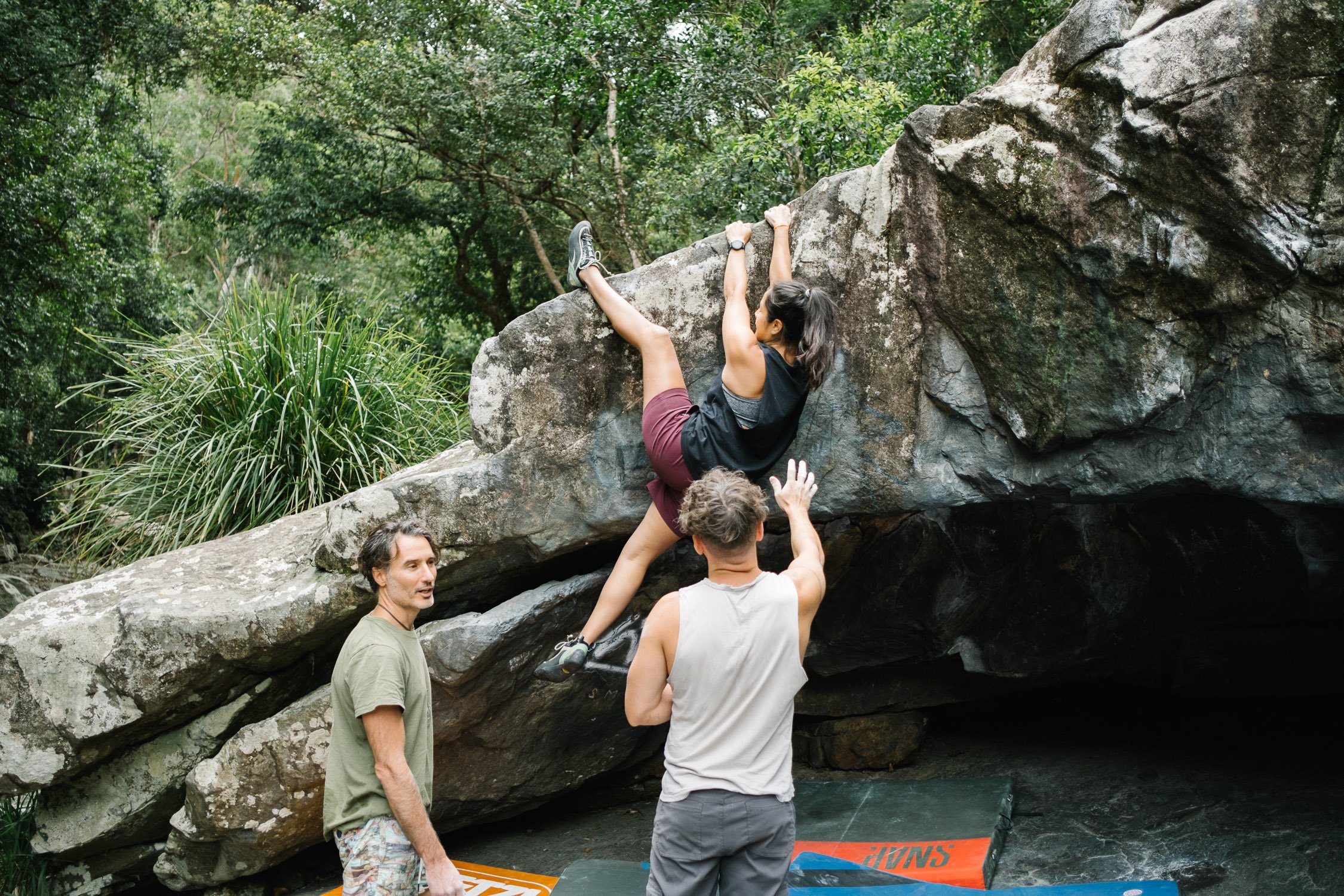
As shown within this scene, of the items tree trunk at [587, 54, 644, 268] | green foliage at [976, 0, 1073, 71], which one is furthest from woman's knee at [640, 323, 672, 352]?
green foliage at [976, 0, 1073, 71]

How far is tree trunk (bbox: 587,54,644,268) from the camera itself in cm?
912

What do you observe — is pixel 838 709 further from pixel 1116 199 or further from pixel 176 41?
pixel 176 41

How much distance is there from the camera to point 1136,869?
427cm

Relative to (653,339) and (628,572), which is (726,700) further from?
(653,339)

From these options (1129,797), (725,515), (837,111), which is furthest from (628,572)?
(837,111)

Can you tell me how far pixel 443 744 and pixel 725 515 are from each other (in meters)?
2.84

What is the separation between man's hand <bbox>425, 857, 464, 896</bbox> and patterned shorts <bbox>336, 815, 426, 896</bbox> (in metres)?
0.11

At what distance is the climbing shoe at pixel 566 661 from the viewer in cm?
369

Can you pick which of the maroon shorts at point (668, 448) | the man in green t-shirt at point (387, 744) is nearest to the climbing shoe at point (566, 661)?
the maroon shorts at point (668, 448)

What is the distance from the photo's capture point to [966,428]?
403 cm

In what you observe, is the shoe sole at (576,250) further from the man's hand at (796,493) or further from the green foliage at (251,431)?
the green foliage at (251,431)

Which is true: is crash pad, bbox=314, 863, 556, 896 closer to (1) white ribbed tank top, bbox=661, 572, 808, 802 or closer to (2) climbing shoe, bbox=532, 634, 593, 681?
(2) climbing shoe, bbox=532, 634, 593, 681

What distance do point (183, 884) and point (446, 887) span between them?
2.59 m

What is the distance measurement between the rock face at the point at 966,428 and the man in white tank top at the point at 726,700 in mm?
1783
